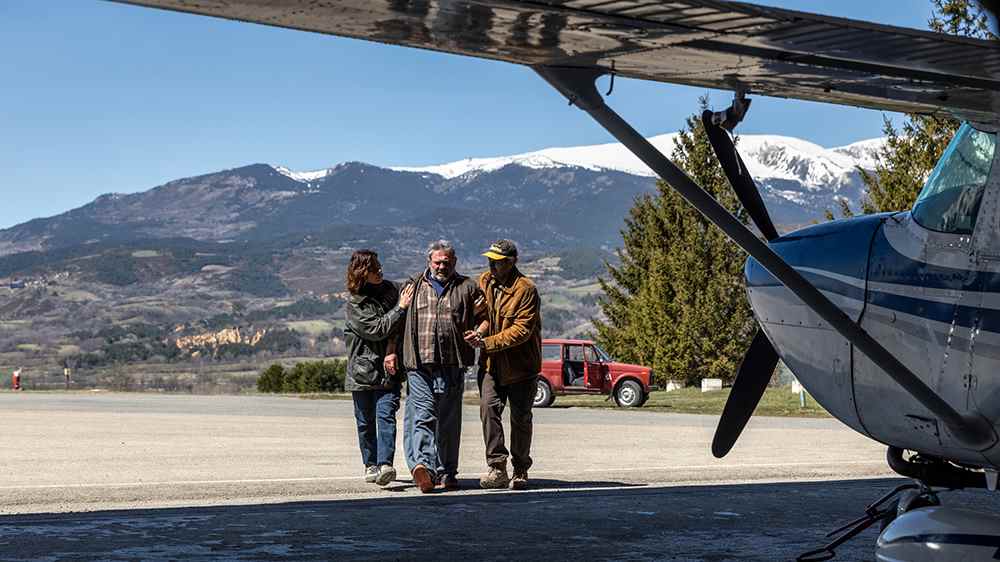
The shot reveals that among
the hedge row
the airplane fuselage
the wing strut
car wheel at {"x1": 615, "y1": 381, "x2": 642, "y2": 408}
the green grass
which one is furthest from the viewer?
the hedge row

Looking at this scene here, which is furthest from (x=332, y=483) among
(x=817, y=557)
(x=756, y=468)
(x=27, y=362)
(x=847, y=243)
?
(x=27, y=362)

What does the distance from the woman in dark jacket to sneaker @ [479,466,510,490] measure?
72 centimetres

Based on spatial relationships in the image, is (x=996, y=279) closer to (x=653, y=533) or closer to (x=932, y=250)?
(x=932, y=250)

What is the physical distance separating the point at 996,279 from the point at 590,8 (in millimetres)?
2012

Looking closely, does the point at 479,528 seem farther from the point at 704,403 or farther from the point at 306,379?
the point at 306,379

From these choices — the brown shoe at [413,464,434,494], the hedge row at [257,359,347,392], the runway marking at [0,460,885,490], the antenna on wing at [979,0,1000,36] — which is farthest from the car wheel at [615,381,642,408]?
the antenna on wing at [979,0,1000,36]

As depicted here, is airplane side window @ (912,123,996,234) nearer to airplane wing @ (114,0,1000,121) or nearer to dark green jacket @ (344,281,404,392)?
airplane wing @ (114,0,1000,121)

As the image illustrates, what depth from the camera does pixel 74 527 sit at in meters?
8.21

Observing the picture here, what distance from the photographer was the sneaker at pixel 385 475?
1059cm

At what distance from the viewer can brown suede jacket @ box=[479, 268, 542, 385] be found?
34.8 feet

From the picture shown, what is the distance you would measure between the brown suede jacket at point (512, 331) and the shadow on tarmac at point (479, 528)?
3.16 ft

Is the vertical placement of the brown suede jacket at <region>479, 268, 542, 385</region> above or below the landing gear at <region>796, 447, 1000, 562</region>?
above

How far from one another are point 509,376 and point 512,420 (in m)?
0.38

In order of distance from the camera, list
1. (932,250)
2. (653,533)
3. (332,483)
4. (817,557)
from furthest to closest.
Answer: (332,483)
(653,533)
(817,557)
(932,250)
